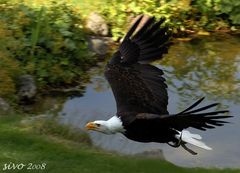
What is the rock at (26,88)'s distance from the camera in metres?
9.26

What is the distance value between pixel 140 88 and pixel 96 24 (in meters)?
5.28

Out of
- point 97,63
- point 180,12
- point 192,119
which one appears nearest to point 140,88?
point 192,119

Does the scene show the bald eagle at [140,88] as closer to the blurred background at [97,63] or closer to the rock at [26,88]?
the blurred background at [97,63]

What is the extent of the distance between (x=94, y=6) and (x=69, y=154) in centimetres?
596

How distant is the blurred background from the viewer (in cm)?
806

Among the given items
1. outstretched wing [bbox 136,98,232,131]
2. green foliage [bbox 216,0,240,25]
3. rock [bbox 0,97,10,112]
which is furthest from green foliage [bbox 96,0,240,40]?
outstretched wing [bbox 136,98,232,131]

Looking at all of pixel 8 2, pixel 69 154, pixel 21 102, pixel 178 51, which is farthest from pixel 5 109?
pixel 178 51

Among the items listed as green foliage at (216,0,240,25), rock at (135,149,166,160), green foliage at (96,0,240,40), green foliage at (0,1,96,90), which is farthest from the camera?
green foliage at (216,0,240,25)

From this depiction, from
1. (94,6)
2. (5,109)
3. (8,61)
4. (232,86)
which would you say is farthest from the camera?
(94,6)

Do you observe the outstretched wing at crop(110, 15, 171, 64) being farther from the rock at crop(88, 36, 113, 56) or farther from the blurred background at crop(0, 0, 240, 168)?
the rock at crop(88, 36, 113, 56)

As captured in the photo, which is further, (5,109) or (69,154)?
(5,109)

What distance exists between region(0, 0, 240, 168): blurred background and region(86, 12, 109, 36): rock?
0.02m

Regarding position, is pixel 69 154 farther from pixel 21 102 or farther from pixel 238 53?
pixel 238 53

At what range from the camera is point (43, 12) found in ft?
34.4
